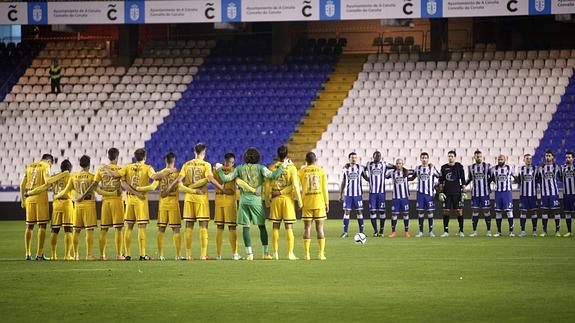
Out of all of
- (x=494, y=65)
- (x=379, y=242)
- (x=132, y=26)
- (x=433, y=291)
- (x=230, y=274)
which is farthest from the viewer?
(x=132, y=26)

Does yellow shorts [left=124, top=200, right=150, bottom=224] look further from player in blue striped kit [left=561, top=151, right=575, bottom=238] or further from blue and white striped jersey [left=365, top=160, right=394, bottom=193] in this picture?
player in blue striped kit [left=561, top=151, right=575, bottom=238]

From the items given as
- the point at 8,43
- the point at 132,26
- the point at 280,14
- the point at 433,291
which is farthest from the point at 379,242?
the point at 8,43

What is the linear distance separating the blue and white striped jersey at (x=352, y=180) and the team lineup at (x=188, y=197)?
6.32 metres

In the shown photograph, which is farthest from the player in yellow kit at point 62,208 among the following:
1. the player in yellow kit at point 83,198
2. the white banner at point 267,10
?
the white banner at point 267,10

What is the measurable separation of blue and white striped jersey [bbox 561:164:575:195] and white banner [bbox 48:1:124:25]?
58.8 ft

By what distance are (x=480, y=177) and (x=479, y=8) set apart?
36.7ft

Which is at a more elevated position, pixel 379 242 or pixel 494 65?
pixel 494 65

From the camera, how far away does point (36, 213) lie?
18438 mm

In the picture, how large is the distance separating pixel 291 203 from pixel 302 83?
21.2 meters

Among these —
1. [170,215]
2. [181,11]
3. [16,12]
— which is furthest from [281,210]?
[16,12]

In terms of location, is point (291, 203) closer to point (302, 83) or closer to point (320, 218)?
point (320, 218)

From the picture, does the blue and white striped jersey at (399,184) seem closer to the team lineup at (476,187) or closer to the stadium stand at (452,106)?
the team lineup at (476,187)

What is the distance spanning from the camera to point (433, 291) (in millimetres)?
13227

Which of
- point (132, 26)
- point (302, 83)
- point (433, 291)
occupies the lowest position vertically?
point (433, 291)
